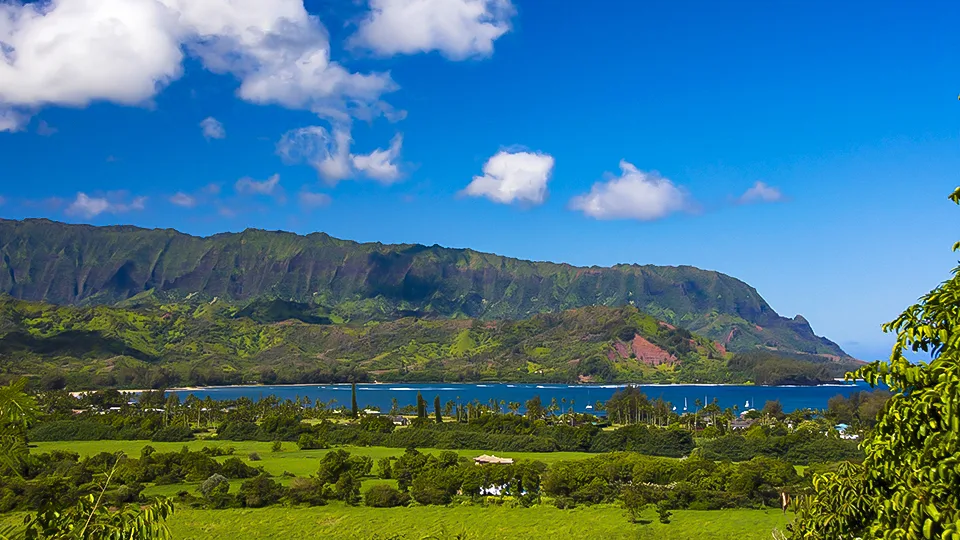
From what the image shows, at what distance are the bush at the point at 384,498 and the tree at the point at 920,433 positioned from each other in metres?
48.3

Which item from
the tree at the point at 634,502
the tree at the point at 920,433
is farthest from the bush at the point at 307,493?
the tree at the point at 920,433

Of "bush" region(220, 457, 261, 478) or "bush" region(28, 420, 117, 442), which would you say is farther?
"bush" region(28, 420, 117, 442)

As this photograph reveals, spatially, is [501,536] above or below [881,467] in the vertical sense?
below

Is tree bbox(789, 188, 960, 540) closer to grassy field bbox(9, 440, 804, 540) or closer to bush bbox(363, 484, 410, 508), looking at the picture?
grassy field bbox(9, 440, 804, 540)

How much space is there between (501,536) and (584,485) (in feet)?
48.5

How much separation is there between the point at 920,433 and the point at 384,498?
4988 centimetres

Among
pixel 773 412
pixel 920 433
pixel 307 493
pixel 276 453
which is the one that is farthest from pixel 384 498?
pixel 773 412

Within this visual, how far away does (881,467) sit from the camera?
737 centimetres

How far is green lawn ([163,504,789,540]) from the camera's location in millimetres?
42969

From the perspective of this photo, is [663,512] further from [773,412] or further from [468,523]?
[773,412]

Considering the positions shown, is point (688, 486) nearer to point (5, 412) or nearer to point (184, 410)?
point (5, 412)

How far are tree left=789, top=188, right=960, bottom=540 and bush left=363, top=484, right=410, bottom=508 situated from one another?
158 ft

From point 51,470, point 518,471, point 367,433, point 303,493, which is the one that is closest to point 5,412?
point 303,493

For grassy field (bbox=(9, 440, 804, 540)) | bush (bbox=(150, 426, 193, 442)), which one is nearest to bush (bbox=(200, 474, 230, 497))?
grassy field (bbox=(9, 440, 804, 540))
